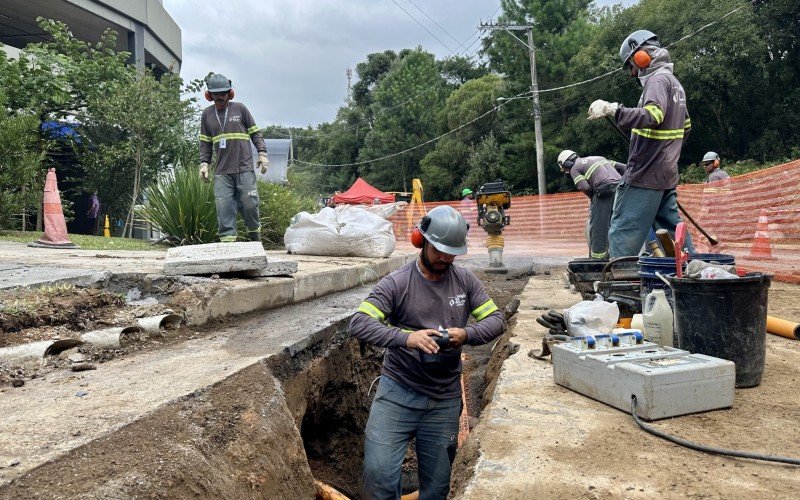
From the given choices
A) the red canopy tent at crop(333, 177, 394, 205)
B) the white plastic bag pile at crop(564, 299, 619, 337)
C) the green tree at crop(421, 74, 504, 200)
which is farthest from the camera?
the green tree at crop(421, 74, 504, 200)

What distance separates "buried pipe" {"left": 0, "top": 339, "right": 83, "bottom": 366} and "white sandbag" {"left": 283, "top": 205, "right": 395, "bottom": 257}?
169 inches

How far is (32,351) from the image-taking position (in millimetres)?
2855

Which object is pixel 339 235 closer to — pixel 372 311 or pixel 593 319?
pixel 372 311

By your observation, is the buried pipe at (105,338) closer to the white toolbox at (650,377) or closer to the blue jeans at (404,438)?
the blue jeans at (404,438)

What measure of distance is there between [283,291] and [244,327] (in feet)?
3.00

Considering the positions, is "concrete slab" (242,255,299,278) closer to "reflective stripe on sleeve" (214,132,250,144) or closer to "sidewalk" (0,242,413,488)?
"sidewalk" (0,242,413,488)

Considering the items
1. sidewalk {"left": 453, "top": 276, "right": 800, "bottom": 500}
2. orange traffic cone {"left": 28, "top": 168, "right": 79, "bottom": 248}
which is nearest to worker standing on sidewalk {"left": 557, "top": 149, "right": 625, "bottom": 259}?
sidewalk {"left": 453, "top": 276, "right": 800, "bottom": 500}

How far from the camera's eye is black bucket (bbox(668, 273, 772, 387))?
2445mm

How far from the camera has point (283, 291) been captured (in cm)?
487

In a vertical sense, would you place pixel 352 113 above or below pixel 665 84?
above

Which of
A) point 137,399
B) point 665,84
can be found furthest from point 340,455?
point 665,84

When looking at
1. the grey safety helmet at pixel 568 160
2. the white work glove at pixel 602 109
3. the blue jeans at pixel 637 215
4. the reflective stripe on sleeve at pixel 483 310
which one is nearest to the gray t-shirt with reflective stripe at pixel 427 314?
the reflective stripe on sleeve at pixel 483 310

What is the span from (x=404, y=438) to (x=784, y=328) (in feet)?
7.36

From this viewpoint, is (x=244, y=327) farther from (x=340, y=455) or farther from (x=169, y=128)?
(x=169, y=128)
